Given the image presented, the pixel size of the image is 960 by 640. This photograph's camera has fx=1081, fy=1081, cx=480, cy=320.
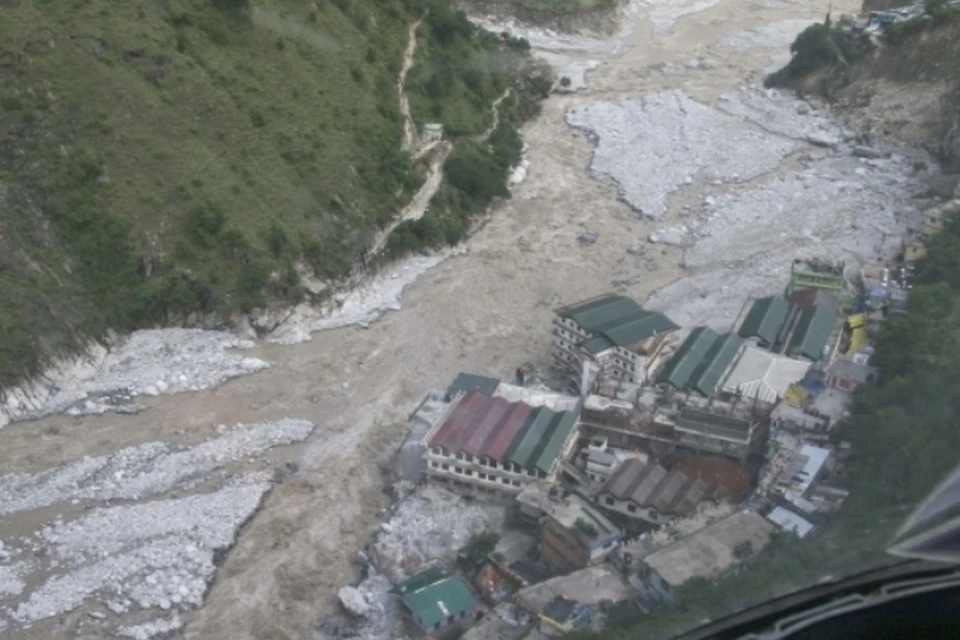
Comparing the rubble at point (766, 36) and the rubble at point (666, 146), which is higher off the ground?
the rubble at point (766, 36)

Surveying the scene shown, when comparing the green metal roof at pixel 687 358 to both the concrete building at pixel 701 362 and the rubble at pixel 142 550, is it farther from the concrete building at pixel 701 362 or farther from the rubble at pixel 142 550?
the rubble at pixel 142 550

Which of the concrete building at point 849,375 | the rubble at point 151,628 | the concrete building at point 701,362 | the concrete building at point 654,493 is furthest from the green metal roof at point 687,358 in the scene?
the rubble at point 151,628

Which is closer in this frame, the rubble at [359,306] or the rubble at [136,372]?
the rubble at [136,372]

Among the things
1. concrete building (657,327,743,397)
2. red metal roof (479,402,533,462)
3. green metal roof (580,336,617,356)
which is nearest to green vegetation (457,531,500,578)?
red metal roof (479,402,533,462)

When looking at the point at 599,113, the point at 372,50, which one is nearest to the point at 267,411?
the point at 372,50

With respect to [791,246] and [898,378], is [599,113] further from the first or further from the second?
[898,378]

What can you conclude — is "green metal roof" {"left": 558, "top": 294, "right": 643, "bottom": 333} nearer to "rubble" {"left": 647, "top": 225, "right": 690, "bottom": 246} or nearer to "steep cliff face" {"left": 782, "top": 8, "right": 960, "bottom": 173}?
"rubble" {"left": 647, "top": 225, "right": 690, "bottom": 246}
